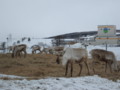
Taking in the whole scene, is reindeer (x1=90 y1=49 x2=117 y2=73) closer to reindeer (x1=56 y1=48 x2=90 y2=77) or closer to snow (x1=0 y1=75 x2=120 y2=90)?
reindeer (x1=56 y1=48 x2=90 y2=77)

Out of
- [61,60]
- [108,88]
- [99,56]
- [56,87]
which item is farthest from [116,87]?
[99,56]

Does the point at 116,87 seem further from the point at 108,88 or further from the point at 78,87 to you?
the point at 78,87

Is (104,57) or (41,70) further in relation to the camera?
(104,57)

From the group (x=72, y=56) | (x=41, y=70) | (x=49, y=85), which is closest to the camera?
(x=49, y=85)

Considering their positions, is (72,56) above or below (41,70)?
above

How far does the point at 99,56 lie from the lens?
1170 cm

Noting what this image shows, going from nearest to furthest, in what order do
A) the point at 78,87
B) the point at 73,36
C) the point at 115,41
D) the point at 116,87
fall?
the point at 78,87, the point at 116,87, the point at 115,41, the point at 73,36

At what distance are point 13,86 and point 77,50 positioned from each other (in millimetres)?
4950

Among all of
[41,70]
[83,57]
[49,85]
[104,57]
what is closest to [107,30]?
[104,57]

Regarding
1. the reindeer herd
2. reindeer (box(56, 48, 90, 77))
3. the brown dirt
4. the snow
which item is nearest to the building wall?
the brown dirt

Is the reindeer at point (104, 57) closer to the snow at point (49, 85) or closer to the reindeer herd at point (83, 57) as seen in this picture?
the reindeer herd at point (83, 57)

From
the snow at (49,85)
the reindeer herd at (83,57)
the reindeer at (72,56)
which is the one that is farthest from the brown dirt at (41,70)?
the snow at (49,85)

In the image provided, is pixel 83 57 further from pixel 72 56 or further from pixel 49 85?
pixel 49 85

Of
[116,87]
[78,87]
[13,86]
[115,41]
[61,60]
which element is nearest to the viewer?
[13,86]
